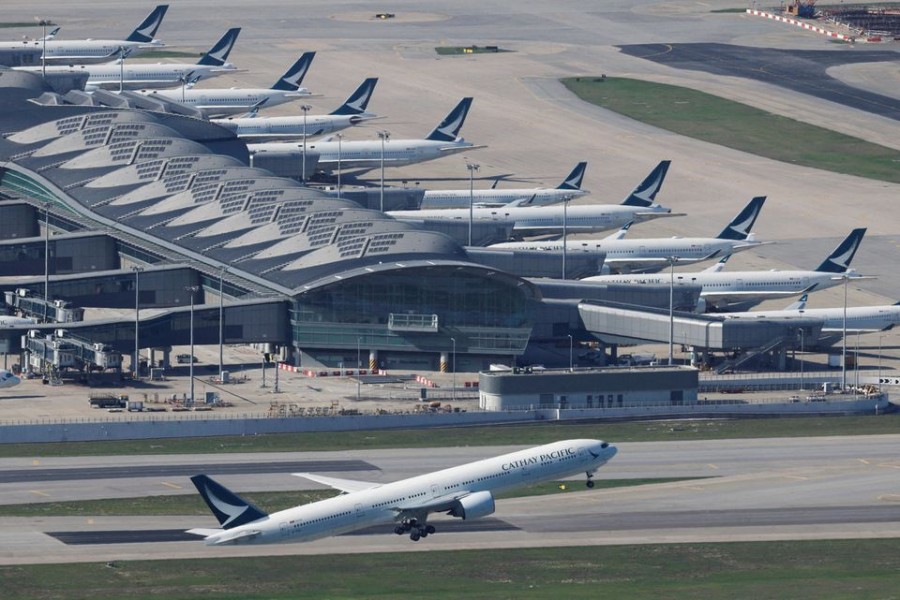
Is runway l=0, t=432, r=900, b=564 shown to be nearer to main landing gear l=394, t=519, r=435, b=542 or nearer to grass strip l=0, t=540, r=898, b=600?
main landing gear l=394, t=519, r=435, b=542

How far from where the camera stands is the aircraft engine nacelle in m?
129

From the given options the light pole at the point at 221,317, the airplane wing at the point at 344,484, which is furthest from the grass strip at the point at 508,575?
the light pole at the point at 221,317

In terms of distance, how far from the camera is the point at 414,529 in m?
130

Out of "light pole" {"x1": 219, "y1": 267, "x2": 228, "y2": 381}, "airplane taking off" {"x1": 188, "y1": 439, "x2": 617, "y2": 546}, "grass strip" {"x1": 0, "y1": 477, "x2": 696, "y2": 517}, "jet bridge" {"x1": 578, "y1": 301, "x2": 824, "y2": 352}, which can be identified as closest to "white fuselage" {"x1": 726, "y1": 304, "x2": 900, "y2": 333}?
"jet bridge" {"x1": 578, "y1": 301, "x2": 824, "y2": 352}

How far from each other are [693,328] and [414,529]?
58.1 meters

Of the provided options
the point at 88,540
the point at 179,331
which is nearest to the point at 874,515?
the point at 88,540

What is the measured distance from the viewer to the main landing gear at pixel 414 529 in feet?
426

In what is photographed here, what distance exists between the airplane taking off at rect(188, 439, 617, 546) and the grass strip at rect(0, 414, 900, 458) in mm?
18511

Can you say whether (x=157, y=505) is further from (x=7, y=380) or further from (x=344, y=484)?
(x=7, y=380)

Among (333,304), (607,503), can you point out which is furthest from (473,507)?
(333,304)

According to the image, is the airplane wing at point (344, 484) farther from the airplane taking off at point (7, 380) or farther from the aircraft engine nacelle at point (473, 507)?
the airplane taking off at point (7, 380)

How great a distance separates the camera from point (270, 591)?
11956 centimetres

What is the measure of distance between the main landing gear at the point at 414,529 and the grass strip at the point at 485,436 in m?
23.4

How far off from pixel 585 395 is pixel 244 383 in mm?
A: 26343
